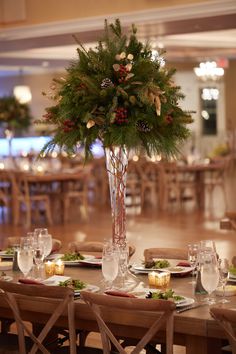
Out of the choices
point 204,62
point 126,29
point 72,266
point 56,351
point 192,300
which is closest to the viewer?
point 192,300

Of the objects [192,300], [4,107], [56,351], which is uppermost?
[4,107]

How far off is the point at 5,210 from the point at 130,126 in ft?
35.7

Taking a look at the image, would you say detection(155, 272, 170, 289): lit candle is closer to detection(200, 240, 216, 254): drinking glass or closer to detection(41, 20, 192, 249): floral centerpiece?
detection(200, 240, 216, 254): drinking glass

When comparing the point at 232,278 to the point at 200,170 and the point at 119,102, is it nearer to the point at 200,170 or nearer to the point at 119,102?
the point at 119,102

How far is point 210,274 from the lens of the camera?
3.94 metres

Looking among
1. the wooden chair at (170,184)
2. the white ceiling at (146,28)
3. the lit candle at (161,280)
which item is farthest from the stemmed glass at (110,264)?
the wooden chair at (170,184)

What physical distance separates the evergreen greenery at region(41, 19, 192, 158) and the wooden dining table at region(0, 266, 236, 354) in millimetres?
824

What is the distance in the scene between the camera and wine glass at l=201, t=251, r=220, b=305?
3936 mm

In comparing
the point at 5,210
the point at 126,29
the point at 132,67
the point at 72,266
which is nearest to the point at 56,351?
the point at 72,266

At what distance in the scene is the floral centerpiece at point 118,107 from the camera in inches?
180

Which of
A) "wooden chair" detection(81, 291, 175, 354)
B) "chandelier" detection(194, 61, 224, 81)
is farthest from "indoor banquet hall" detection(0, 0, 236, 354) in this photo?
"chandelier" detection(194, 61, 224, 81)

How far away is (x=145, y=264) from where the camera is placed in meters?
4.84

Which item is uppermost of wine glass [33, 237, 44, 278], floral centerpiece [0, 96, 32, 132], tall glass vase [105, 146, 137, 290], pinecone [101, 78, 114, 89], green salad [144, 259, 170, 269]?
floral centerpiece [0, 96, 32, 132]

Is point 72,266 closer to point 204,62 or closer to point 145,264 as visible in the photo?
point 145,264
